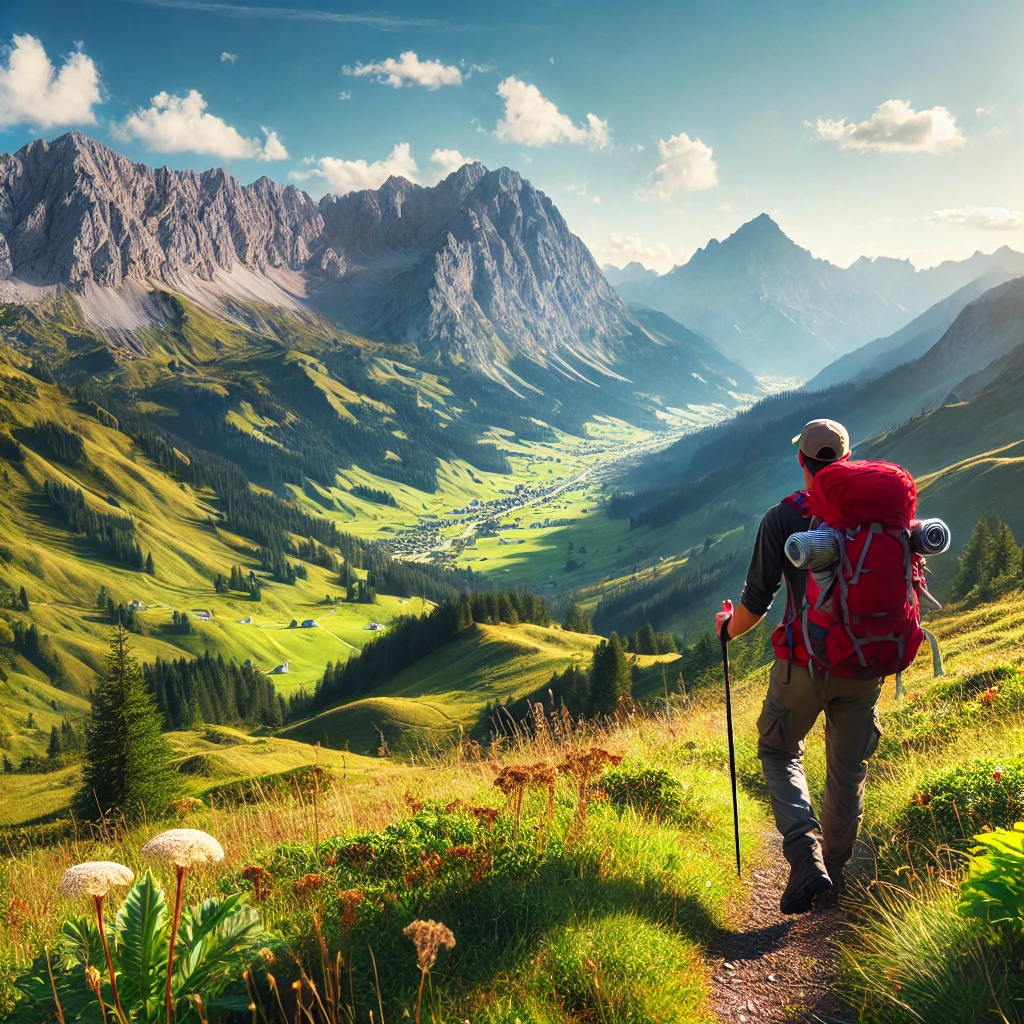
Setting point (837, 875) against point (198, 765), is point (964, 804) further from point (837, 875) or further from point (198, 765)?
point (198, 765)

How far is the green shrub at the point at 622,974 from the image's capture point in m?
4.68

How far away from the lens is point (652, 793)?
831 centimetres

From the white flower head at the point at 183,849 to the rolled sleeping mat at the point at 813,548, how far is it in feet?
15.8

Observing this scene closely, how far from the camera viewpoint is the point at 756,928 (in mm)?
6508

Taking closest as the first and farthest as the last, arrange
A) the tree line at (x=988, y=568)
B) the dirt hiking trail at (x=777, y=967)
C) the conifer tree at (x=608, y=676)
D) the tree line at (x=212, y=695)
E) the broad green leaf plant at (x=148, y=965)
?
the broad green leaf plant at (x=148, y=965) < the dirt hiking trail at (x=777, y=967) < the tree line at (x=988, y=568) < the conifer tree at (x=608, y=676) < the tree line at (x=212, y=695)

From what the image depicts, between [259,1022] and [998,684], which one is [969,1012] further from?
[998,684]

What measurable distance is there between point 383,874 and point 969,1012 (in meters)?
4.49

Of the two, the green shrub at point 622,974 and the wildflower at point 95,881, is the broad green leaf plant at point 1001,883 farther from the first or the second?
the wildflower at point 95,881

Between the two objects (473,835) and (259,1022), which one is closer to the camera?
(259,1022)

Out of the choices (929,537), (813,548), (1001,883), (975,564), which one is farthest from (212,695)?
(1001,883)

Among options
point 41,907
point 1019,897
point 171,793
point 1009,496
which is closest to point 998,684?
point 1019,897

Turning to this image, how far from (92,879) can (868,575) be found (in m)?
5.90

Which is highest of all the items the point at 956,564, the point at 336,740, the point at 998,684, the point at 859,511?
the point at 859,511

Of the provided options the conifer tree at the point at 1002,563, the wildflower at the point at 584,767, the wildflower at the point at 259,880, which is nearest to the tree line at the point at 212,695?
the conifer tree at the point at 1002,563
